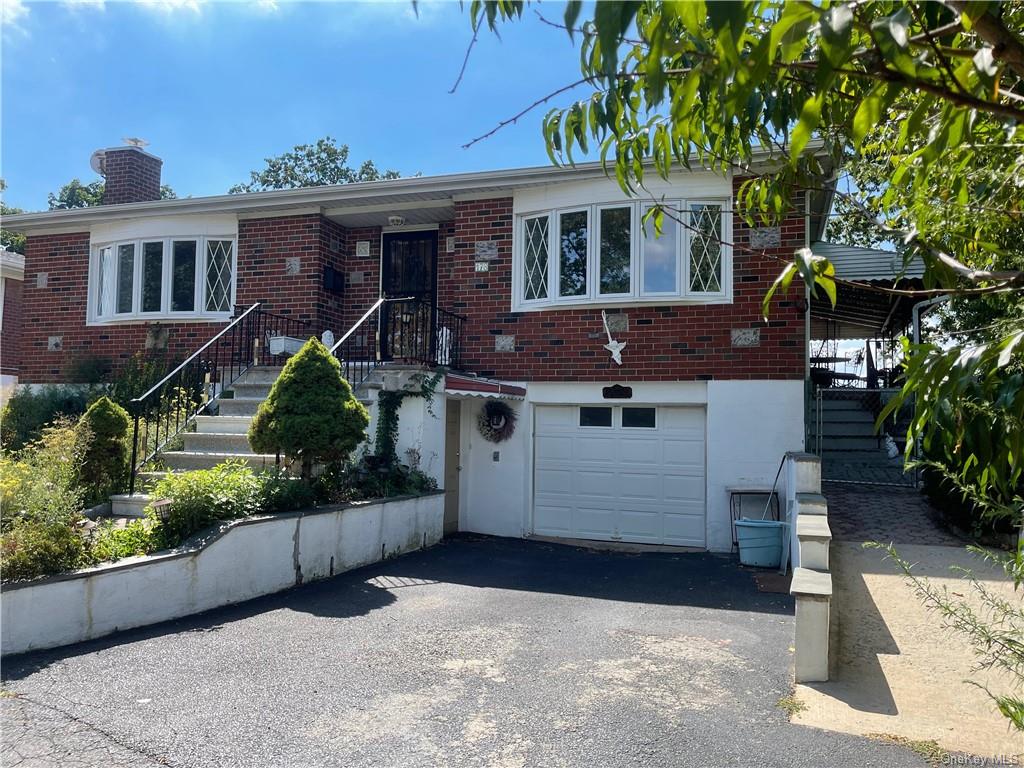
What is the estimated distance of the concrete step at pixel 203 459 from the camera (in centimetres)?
851

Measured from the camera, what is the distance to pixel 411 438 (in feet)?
29.5

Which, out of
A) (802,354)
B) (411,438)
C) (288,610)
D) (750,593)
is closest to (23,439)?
(411,438)

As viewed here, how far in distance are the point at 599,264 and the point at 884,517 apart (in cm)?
464

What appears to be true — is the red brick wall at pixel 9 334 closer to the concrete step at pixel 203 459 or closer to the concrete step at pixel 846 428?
the concrete step at pixel 203 459

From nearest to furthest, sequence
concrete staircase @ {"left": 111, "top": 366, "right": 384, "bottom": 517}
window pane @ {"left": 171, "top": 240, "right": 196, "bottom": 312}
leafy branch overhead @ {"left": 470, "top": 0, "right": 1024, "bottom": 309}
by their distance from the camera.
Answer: leafy branch overhead @ {"left": 470, "top": 0, "right": 1024, "bottom": 309} → concrete staircase @ {"left": 111, "top": 366, "right": 384, "bottom": 517} → window pane @ {"left": 171, "top": 240, "right": 196, "bottom": 312}

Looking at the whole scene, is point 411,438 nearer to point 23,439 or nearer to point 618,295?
point 618,295

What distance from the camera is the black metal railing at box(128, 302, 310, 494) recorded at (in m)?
9.50

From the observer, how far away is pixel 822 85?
147cm

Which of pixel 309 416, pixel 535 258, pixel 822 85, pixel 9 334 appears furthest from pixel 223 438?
pixel 9 334

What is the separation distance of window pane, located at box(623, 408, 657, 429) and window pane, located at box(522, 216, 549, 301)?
1.99 meters

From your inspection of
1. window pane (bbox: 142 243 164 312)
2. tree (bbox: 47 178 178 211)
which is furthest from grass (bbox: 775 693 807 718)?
tree (bbox: 47 178 178 211)

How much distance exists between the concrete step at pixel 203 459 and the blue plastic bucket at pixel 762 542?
17.7ft

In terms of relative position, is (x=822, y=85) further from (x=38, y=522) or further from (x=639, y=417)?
(x=639, y=417)

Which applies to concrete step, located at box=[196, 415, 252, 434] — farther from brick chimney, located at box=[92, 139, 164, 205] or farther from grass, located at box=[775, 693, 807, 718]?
grass, located at box=[775, 693, 807, 718]
